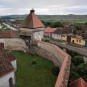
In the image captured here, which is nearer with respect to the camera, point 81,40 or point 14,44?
point 14,44

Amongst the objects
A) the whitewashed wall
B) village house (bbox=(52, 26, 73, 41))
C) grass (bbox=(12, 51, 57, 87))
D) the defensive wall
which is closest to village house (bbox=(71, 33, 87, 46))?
village house (bbox=(52, 26, 73, 41))

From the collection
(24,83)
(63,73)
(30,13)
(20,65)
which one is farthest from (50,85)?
(30,13)

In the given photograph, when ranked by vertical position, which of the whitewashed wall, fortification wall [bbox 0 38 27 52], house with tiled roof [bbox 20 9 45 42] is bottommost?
fortification wall [bbox 0 38 27 52]

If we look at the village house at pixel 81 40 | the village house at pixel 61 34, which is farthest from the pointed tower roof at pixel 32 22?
the village house at pixel 61 34

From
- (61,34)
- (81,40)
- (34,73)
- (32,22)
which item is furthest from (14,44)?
(61,34)

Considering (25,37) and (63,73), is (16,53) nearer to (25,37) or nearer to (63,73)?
(25,37)

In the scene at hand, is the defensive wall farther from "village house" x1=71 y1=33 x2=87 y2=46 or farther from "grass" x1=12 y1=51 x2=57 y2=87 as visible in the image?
"village house" x1=71 y1=33 x2=87 y2=46

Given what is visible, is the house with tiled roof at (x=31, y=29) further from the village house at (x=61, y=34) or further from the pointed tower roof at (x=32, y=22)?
the village house at (x=61, y=34)

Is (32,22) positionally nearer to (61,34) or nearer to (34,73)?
(34,73)
